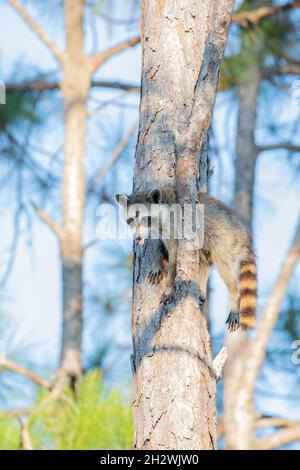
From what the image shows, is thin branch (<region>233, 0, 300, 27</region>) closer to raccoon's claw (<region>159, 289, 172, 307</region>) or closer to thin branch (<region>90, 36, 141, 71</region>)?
thin branch (<region>90, 36, 141, 71</region>)

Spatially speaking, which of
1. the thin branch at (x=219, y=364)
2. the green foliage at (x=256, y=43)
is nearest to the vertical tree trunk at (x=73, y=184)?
the green foliage at (x=256, y=43)

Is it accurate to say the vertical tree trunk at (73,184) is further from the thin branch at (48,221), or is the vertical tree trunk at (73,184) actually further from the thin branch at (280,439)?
the thin branch at (280,439)

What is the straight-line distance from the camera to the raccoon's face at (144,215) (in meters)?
3.73

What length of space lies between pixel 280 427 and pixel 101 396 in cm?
291

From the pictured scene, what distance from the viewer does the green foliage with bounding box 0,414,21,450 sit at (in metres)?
4.77

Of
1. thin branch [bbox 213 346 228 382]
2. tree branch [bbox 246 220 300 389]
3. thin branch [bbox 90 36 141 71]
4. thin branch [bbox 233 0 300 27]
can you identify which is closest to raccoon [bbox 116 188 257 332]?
thin branch [bbox 213 346 228 382]

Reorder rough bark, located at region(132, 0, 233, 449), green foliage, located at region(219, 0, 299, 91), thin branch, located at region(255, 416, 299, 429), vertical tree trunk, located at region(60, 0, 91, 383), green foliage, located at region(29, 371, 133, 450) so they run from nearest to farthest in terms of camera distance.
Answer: rough bark, located at region(132, 0, 233, 449)
green foliage, located at region(29, 371, 133, 450)
vertical tree trunk, located at region(60, 0, 91, 383)
thin branch, located at region(255, 416, 299, 429)
green foliage, located at region(219, 0, 299, 91)

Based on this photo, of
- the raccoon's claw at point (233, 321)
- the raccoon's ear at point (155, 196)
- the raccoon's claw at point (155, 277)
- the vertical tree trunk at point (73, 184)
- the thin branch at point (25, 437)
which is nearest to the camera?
the raccoon's claw at point (155, 277)

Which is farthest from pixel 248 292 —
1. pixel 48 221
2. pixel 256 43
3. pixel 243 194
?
pixel 256 43

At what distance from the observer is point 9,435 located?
4828mm

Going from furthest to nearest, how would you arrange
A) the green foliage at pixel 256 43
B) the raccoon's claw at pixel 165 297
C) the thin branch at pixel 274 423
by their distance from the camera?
the green foliage at pixel 256 43 < the thin branch at pixel 274 423 < the raccoon's claw at pixel 165 297

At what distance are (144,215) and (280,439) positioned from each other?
3733mm

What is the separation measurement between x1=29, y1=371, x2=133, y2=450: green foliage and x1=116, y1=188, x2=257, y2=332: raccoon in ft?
3.05

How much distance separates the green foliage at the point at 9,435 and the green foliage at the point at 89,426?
0.09 m
